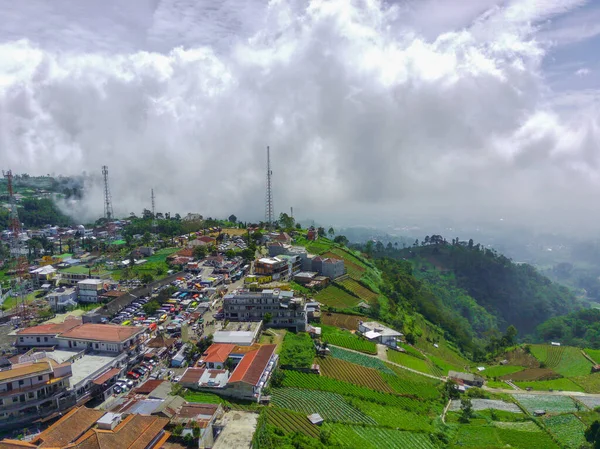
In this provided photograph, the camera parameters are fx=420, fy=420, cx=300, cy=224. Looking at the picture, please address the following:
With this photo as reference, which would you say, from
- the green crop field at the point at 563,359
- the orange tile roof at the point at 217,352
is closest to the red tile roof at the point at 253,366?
the orange tile roof at the point at 217,352

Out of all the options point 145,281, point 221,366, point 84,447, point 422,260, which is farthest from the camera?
point 422,260

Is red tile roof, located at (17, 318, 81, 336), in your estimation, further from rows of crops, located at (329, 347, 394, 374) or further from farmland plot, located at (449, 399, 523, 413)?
farmland plot, located at (449, 399, 523, 413)

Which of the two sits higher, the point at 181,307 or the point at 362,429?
the point at 181,307

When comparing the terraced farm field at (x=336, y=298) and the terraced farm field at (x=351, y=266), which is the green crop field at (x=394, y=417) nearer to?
the terraced farm field at (x=336, y=298)

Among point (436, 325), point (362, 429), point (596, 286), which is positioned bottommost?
point (596, 286)

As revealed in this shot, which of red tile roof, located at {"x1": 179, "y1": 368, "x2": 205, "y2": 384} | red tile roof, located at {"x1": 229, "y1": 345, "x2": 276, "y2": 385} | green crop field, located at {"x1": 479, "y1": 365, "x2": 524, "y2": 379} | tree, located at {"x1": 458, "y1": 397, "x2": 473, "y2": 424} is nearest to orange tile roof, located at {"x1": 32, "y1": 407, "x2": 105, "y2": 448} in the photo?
red tile roof, located at {"x1": 179, "y1": 368, "x2": 205, "y2": 384}

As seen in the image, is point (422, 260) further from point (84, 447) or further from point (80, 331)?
point (84, 447)

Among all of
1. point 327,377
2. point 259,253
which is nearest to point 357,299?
point 259,253

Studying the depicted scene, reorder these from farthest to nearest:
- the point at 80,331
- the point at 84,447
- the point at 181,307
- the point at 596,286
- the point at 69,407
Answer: the point at 596,286
the point at 181,307
the point at 80,331
the point at 69,407
the point at 84,447

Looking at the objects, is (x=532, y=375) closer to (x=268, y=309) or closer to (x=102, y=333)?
(x=268, y=309)
